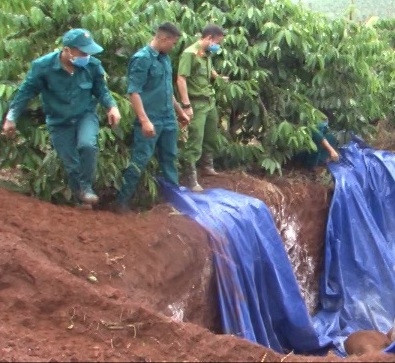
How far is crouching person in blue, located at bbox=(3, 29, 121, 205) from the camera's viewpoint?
18.8 feet

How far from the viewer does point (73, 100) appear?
5941mm

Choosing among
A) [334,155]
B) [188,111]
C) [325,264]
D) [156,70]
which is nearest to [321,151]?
[334,155]

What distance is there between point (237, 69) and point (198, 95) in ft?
3.51

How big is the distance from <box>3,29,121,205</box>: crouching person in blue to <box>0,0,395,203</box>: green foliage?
0.88ft

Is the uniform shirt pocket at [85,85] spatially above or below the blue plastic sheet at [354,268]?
above

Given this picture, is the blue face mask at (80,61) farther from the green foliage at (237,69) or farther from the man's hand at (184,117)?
the man's hand at (184,117)

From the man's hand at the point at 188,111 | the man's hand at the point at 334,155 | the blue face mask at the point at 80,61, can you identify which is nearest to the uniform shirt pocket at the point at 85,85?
the blue face mask at the point at 80,61

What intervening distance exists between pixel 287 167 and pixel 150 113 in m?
3.16

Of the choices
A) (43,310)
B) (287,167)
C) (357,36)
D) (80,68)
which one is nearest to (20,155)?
(80,68)

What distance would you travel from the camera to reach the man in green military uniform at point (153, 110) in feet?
19.9

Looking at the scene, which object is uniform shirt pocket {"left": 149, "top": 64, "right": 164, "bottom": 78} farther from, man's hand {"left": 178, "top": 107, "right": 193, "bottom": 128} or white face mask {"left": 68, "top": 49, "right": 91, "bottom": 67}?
white face mask {"left": 68, "top": 49, "right": 91, "bottom": 67}

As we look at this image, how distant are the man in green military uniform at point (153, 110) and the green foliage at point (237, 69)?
178 millimetres

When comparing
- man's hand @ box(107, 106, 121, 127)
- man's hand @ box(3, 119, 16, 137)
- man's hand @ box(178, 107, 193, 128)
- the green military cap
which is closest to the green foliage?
man's hand @ box(3, 119, 16, 137)

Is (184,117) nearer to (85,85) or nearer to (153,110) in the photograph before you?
(153,110)
